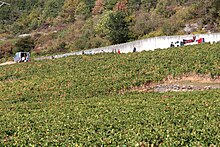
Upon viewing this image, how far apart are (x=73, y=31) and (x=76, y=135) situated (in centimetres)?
8279

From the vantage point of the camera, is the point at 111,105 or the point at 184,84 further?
the point at 184,84

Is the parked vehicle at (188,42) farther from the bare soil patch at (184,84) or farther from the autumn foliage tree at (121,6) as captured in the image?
the autumn foliage tree at (121,6)

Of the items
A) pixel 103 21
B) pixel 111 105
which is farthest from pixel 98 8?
pixel 111 105

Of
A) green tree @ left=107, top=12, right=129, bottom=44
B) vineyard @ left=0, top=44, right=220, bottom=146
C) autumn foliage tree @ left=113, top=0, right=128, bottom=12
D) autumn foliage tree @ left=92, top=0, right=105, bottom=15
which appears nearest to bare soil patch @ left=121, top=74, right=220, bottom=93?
vineyard @ left=0, top=44, right=220, bottom=146

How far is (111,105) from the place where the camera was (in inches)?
896

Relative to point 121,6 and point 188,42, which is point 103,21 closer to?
point 121,6

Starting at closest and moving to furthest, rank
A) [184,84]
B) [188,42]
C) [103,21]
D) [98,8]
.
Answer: [184,84], [188,42], [103,21], [98,8]

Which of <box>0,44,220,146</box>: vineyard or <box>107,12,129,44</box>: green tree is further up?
<box>107,12,129,44</box>: green tree

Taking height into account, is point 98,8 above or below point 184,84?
above

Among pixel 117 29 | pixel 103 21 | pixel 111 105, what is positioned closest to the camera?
pixel 111 105

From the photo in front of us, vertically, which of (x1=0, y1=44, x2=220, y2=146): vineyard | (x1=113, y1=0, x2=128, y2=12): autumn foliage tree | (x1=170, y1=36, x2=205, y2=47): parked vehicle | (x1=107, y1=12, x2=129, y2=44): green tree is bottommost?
(x1=0, y1=44, x2=220, y2=146): vineyard

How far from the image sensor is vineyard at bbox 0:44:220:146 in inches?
555

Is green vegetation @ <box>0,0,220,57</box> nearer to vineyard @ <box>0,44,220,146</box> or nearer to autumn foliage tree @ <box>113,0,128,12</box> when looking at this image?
autumn foliage tree @ <box>113,0,128,12</box>

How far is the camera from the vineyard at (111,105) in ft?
46.2
